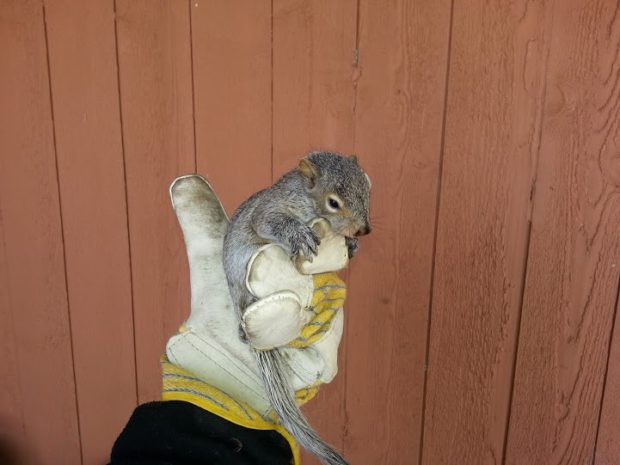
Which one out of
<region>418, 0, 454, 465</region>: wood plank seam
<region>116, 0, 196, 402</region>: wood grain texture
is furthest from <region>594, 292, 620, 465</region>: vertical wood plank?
<region>116, 0, 196, 402</region>: wood grain texture

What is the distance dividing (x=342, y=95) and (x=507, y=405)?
2.59 ft

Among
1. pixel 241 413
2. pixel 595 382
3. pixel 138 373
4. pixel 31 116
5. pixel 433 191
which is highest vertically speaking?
pixel 31 116

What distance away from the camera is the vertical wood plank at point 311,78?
1.12 meters

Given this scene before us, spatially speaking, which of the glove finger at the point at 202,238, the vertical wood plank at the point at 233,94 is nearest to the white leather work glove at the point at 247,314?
the glove finger at the point at 202,238

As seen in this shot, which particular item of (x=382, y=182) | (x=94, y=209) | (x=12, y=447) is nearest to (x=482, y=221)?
(x=382, y=182)

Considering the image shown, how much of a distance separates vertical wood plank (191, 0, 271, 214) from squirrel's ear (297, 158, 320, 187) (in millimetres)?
351

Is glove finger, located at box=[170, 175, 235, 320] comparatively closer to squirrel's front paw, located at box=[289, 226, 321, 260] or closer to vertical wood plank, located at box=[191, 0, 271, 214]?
squirrel's front paw, located at box=[289, 226, 321, 260]

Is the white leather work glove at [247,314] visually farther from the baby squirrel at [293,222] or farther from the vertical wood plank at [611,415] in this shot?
the vertical wood plank at [611,415]

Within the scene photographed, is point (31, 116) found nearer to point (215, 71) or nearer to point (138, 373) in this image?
point (215, 71)

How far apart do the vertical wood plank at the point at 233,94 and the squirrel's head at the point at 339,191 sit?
0.35 m

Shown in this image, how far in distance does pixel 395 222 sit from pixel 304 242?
0.44 m

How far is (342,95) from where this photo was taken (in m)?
1.15

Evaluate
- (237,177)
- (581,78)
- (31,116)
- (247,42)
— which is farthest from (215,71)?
(581,78)

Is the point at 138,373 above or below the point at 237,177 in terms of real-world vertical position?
below
